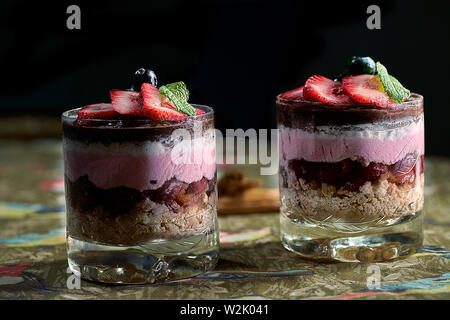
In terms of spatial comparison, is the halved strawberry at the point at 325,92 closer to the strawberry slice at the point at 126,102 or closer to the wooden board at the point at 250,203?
the strawberry slice at the point at 126,102

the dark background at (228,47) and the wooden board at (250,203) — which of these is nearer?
the wooden board at (250,203)

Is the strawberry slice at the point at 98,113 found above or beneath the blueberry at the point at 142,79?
beneath

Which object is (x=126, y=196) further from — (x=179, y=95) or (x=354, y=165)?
(x=354, y=165)

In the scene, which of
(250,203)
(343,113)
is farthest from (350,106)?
(250,203)

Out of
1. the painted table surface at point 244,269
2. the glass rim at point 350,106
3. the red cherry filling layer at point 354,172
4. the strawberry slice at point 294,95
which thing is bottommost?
the painted table surface at point 244,269

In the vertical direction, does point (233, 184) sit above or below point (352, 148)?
below

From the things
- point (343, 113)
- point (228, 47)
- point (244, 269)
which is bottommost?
point (244, 269)

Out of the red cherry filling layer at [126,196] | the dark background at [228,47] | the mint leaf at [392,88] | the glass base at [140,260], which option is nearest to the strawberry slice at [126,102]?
the red cherry filling layer at [126,196]
